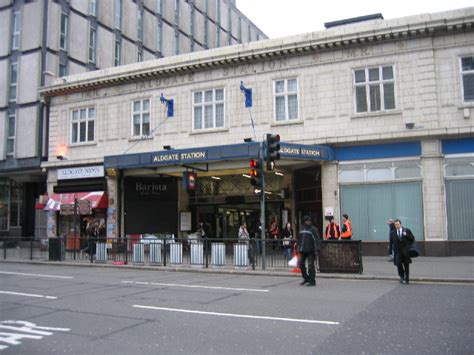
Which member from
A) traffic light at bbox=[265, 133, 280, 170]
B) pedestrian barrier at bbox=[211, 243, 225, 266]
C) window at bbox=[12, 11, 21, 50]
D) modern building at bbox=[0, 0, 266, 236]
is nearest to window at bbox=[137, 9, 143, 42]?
modern building at bbox=[0, 0, 266, 236]

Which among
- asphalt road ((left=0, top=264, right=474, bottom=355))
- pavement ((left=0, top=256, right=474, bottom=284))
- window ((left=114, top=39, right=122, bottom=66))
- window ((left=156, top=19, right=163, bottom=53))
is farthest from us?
window ((left=156, top=19, right=163, bottom=53))

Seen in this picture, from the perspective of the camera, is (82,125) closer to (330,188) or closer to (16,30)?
(16,30)

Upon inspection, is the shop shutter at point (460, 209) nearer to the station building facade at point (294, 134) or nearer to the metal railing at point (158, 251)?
the station building facade at point (294, 134)

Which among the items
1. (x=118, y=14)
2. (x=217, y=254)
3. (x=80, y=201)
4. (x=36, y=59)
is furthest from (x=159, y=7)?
(x=217, y=254)

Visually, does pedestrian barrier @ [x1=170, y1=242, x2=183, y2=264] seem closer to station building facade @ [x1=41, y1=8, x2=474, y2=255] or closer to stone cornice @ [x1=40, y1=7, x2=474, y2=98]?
station building facade @ [x1=41, y1=8, x2=474, y2=255]

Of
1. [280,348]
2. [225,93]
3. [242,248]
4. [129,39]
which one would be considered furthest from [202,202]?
[280,348]

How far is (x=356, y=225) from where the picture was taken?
20.9 metres

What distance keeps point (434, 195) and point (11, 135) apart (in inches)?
1038

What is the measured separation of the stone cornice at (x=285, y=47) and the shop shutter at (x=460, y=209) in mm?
6273

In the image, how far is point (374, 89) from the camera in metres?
21.2

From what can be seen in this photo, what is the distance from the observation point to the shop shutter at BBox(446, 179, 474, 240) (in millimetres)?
19250

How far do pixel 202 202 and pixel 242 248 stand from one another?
448 inches

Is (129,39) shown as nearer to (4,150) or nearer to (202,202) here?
(4,150)

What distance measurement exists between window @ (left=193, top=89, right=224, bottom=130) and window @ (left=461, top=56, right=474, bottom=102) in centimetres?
1086
